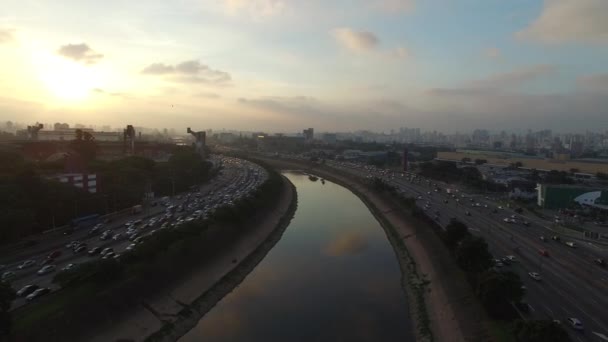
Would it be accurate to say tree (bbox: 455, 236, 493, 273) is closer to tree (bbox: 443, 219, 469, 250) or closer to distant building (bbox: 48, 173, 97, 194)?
tree (bbox: 443, 219, 469, 250)

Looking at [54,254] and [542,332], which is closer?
[542,332]

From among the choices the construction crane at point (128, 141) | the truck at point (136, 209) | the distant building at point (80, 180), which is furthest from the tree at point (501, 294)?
the construction crane at point (128, 141)

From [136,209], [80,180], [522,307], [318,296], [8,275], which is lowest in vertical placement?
[318,296]

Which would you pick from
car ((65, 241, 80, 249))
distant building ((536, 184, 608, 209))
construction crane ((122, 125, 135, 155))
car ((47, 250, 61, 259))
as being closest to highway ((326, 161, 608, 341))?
distant building ((536, 184, 608, 209))

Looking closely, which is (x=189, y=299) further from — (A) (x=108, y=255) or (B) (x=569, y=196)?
(B) (x=569, y=196)

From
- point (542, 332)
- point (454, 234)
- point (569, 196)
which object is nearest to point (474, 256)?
point (454, 234)

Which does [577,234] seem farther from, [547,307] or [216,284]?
[216,284]
